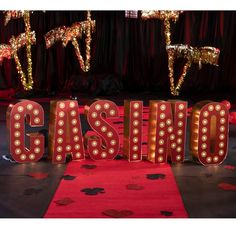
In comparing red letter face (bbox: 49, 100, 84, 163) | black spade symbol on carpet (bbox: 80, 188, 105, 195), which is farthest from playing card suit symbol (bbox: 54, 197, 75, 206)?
red letter face (bbox: 49, 100, 84, 163)

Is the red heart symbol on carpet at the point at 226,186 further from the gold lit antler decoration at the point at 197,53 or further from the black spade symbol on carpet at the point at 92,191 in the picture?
the gold lit antler decoration at the point at 197,53

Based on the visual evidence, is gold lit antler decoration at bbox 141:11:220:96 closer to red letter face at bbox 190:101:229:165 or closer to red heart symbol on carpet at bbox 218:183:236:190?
red letter face at bbox 190:101:229:165

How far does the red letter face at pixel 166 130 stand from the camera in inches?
123

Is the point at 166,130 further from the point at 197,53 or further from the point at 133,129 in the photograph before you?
the point at 197,53

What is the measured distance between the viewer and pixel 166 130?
3150 mm

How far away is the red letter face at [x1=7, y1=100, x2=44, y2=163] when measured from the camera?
3.07 m

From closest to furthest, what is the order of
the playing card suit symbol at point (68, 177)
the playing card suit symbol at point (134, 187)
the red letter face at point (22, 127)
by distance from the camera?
the playing card suit symbol at point (134, 187)
the playing card suit symbol at point (68, 177)
the red letter face at point (22, 127)

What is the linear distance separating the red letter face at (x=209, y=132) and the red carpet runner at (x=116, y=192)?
0.30m

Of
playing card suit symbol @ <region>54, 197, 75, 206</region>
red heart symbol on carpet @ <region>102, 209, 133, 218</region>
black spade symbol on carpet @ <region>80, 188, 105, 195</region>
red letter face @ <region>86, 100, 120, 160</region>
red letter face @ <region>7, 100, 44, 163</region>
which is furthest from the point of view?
red letter face @ <region>86, 100, 120, 160</region>

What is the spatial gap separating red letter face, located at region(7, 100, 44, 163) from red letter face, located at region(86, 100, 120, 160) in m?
0.38

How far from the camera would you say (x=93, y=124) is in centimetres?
317

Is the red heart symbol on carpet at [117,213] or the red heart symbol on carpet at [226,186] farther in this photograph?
the red heart symbol on carpet at [226,186]

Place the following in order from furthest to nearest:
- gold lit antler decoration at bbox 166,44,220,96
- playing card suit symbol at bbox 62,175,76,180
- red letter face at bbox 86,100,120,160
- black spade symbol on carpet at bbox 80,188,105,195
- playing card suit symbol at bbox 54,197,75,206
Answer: gold lit antler decoration at bbox 166,44,220,96, red letter face at bbox 86,100,120,160, playing card suit symbol at bbox 62,175,76,180, black spade symbol on carpet at bbox 80,188,105,195, playing card suit symbol at bbox 54,197,75,206

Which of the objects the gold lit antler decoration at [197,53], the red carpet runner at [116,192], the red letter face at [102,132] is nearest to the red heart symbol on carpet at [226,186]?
the red carpet runner at [116,192]
